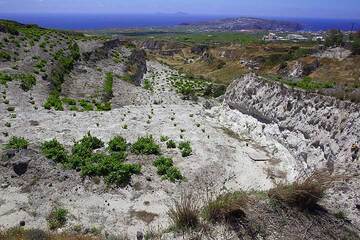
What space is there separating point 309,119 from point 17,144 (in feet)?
60.9

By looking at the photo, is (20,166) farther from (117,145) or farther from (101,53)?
(101,53)

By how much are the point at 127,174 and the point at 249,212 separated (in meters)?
9.28

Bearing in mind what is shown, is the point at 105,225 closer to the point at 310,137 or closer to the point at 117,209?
the point at 117,209

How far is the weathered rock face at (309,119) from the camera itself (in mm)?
21062

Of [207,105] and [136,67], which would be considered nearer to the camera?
[207,105]

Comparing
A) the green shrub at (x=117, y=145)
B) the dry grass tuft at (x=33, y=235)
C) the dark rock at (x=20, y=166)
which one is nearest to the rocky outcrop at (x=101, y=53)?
the green shrub at (x=117, y=145)

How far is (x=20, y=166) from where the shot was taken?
66.7 feet

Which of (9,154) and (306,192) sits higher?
(306,192)

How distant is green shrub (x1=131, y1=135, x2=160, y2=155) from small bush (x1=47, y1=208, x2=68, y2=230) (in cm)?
767

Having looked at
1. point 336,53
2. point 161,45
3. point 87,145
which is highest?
point 87,145

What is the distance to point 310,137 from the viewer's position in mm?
24266

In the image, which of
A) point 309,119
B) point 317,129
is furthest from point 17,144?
point 309,119

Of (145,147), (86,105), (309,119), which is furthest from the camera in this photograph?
(86,105)

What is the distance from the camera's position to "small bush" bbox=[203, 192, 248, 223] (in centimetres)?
1283
